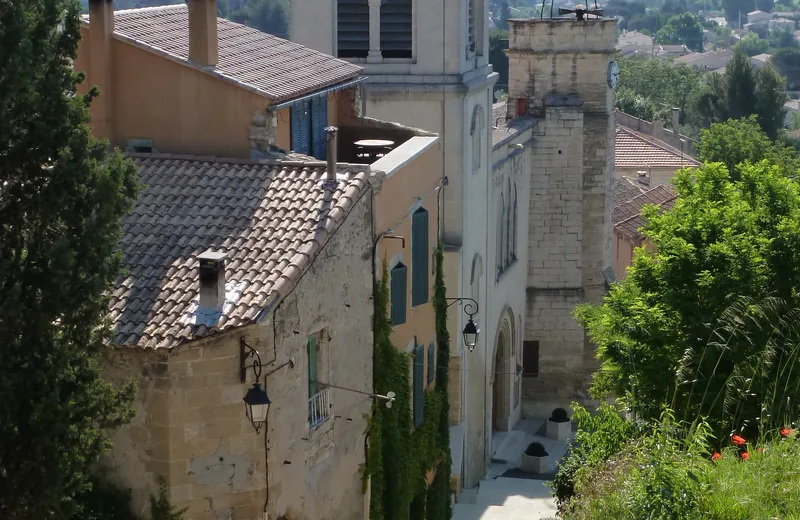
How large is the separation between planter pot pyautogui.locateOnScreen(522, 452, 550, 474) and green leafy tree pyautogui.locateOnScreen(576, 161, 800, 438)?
8540 mm

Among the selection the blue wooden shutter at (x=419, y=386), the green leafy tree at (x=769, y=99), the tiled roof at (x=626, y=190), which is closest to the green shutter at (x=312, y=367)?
the blue wooden shutter at (x=419, y=386)

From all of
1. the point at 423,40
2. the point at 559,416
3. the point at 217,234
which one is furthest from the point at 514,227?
the point at 217,234

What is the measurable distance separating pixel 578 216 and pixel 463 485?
1159 cm

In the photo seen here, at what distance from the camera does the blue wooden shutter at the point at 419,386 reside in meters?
23.2

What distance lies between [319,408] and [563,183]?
24358mm

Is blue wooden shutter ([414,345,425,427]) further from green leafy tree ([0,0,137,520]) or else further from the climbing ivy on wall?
green leafy tree ([0,0,137,520])

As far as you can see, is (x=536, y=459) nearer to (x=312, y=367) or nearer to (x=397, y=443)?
(x=397, y=443)

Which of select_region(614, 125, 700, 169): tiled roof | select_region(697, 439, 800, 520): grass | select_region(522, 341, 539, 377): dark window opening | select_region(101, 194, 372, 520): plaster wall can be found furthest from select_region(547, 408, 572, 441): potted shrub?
select_region(614, 125, 700, 169): tiled roof

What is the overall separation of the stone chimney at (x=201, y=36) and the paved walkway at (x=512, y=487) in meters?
10.2

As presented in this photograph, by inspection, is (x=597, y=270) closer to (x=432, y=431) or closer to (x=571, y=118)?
(x=571, y=118)

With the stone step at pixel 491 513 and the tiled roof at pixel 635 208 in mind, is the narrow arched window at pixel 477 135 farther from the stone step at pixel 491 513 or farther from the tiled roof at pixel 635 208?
the tiled roof at pixel 635 208

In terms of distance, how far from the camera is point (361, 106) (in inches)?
1103

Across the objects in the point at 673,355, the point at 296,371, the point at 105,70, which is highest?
the point at 105,70

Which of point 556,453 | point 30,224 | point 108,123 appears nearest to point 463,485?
point 556,453
